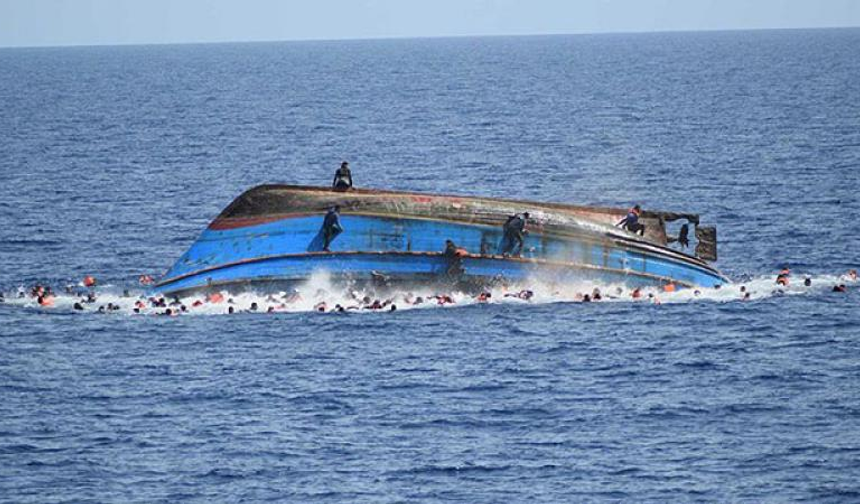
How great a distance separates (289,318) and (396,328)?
5321 millimetres

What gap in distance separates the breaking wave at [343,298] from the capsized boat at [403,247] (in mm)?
501

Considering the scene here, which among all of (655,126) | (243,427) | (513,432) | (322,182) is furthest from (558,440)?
(655,126)

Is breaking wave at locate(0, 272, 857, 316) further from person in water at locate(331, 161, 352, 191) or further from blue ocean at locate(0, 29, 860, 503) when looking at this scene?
person in water at locate(331, 161, 352, 191)

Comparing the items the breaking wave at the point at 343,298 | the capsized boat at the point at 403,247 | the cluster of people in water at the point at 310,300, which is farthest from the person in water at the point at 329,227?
the cluster of people in water at the point at 310,300

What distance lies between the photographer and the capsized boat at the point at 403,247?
251 feet

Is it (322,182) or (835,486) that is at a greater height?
(322,182)

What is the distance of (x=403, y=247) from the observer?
252ft

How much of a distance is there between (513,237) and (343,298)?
8.97m

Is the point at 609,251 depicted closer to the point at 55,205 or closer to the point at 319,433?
the point at 319,433

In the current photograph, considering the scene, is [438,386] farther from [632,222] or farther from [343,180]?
[632,222]

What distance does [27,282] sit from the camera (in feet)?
275

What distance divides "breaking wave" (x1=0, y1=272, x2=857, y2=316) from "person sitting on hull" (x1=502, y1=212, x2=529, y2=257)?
1.76 m

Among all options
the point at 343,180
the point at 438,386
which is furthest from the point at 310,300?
the point at 438,386

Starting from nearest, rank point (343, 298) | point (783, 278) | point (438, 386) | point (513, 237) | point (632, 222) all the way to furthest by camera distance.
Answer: point (438, 386), point (343, 298), point (513, 237), point (783, 278), point (632, 222)
